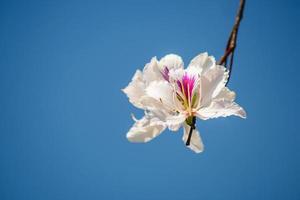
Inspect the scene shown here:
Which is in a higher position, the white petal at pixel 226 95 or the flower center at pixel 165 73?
the flower center at pixel 165 73

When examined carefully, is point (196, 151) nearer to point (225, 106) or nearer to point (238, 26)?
point (225, 106)

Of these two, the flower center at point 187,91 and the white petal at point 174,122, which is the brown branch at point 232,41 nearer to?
the white petal at point 174,122

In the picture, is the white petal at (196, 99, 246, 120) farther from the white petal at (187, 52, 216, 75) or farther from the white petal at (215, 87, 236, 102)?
the white petal at (187, 52, 216, 75)

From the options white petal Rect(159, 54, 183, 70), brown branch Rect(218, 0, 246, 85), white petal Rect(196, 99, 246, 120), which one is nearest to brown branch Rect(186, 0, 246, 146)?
brown branch Rect(218, 0, 246, 85)

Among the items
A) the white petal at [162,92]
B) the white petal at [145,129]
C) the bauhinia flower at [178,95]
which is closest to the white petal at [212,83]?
the bauhinia flower at [178,95]

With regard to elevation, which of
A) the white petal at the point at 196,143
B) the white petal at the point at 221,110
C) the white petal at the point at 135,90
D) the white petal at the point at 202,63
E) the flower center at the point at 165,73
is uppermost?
the white petal at the point at 202,63
